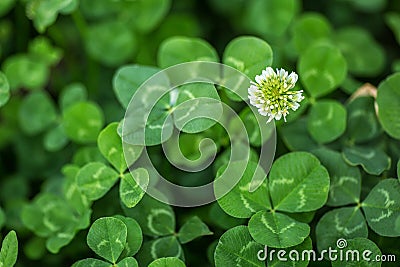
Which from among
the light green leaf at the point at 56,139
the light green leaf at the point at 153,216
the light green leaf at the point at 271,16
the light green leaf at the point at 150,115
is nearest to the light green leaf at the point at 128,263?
the light green leaf at the point at 153,216

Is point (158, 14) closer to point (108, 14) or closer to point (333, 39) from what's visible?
point (108, 14)

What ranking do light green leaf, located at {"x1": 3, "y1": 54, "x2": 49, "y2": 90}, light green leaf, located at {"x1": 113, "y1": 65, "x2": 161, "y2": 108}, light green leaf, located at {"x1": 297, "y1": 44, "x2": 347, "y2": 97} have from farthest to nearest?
light green leaf, located at {"x1": 3, "y1": 54, "x2": 49, "y2": 90} < light green leaf, located at {"x1": 297, "y1": 44, "x2": 347, "y2": 97} < light green leaf, located at {"x1": 113, "y1": 65, "x2": 161, "y2": 108}

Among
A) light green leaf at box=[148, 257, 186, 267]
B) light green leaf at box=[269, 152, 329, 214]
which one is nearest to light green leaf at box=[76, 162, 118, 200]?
light green leaf at box=[148, 257, 186, 267]

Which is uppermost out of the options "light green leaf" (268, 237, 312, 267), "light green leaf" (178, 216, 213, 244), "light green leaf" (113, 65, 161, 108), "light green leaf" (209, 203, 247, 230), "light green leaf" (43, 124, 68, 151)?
"light green leaf" (113, 65, 161, 108)

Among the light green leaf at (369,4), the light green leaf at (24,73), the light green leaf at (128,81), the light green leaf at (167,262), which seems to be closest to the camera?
the light green leaf at (167,262)

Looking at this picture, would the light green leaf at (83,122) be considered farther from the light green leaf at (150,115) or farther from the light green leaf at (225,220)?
the light green leaf at (225,220)

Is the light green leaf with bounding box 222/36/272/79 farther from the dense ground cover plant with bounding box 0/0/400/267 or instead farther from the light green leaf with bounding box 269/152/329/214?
the light green leaf with bounding box 269/152/329/214
